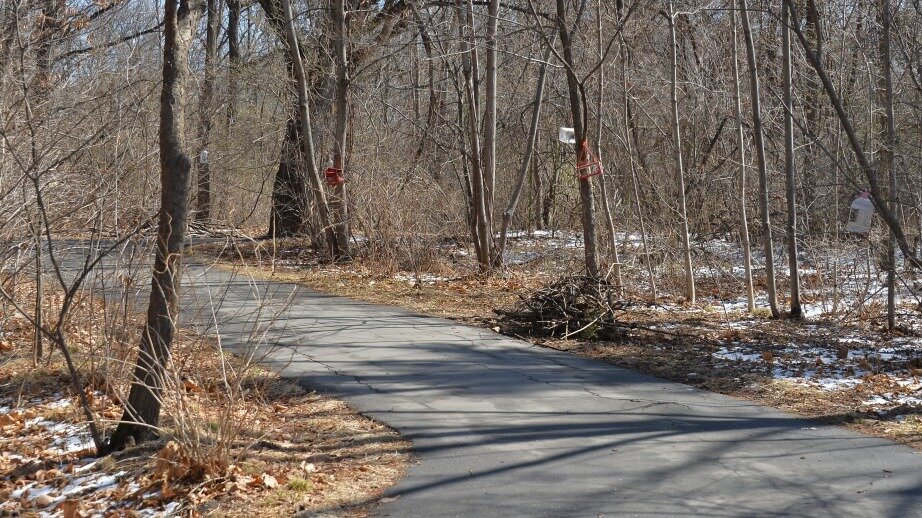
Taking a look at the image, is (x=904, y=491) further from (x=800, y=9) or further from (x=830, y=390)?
(x=800, y=9)

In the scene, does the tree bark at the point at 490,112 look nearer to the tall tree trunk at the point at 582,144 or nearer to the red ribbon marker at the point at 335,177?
the red ribbon marker at the point at 335,177

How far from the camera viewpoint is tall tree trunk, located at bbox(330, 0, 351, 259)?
17.2m

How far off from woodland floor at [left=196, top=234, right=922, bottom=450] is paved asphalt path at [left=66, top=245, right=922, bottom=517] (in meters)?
0.47

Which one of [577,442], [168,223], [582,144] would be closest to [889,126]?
[582,144]

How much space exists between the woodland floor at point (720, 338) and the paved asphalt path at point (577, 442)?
1.53 feet

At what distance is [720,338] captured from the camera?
35.8 feet

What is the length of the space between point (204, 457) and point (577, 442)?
2507mm

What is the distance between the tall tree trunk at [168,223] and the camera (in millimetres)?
6367

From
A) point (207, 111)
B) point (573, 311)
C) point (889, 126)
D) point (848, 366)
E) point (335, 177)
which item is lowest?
point (848, 366)

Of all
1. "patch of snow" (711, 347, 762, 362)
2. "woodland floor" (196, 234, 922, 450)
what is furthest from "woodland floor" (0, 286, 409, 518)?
"patch of snow" (711, 347, 762, 362)

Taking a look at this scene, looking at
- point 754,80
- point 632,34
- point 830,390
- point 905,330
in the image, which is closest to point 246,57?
point 632,34

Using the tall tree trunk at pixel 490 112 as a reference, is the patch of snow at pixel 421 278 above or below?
below

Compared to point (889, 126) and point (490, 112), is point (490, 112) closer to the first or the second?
point (490, 112)

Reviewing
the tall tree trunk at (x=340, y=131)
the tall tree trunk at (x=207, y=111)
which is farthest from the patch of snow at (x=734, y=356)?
the tall tree trunk at (x=207, y=111)
